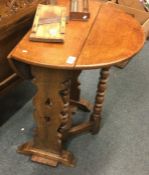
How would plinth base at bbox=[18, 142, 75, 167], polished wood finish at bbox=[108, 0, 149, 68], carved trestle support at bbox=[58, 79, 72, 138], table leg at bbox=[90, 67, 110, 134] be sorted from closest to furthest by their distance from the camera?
1. carved trestle support at bbox=[58, 79, 72, 138]
2. table leg at bbox=[90, 67, 110, 134]
3. plinth base at bbox=[18, 142, 75, 167]
4. polished wood finish at bbox=[108, 0, 149, 68]

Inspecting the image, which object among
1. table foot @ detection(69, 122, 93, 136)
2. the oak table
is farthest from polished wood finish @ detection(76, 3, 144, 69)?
table foot @ detection(69, 122, 93, 136)

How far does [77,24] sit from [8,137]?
0.83m

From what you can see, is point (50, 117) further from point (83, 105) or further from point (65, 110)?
point (83, 105)

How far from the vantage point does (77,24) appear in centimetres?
138

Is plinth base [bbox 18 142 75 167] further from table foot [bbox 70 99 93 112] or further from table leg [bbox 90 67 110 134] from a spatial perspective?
table foot [bbox 70 99 93 112]

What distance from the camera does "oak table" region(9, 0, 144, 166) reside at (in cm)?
112

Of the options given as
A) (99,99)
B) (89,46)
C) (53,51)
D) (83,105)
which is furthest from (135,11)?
(53,51)

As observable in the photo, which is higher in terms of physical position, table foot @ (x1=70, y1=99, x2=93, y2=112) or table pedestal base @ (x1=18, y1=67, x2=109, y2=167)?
table pedestal base @ (x1=18, y1=67, x2=109, y2=167)

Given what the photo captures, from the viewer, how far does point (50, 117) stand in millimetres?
1353

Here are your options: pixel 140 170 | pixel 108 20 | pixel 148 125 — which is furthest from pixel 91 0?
pixel 140 170

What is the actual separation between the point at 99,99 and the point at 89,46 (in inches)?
15.3

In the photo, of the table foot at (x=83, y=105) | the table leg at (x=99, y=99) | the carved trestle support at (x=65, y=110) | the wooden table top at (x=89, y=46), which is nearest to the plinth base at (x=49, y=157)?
the carved trestle support at (x=65, y=110)

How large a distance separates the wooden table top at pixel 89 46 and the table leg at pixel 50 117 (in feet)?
0.21

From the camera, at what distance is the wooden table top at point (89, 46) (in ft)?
3.62
